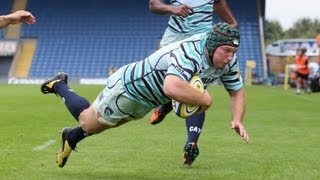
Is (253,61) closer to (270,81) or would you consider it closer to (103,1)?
(270,81)

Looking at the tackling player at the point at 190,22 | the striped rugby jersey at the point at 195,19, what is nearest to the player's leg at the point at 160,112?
the tackling player at the point at 190,22

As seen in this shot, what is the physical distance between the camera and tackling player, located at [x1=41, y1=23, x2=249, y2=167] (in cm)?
482

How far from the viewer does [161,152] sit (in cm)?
728

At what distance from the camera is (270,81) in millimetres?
44750

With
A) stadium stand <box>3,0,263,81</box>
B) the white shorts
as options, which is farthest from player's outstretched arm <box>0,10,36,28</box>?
stadium stand <box>3,0,263,81</box>

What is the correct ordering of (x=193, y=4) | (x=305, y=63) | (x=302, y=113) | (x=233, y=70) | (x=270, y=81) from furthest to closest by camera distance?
(x=270, y=81)
(x=305, y=63)
(x=302, y=113)
(x=193, y=4)
(x=233, y=70)

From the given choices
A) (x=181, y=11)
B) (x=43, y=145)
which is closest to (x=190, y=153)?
(x=181, y=11)

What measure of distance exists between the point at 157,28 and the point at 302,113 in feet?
117

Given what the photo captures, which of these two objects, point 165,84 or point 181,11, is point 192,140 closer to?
point 181,11

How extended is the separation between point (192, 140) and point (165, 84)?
154 centimetres

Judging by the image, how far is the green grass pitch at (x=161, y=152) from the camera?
5.78 meters

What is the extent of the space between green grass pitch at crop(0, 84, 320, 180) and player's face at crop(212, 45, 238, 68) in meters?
1.13

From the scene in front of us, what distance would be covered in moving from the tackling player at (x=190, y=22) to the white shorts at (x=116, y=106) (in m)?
0.90

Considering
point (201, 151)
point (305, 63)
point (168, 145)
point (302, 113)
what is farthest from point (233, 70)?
point (305, 63)
